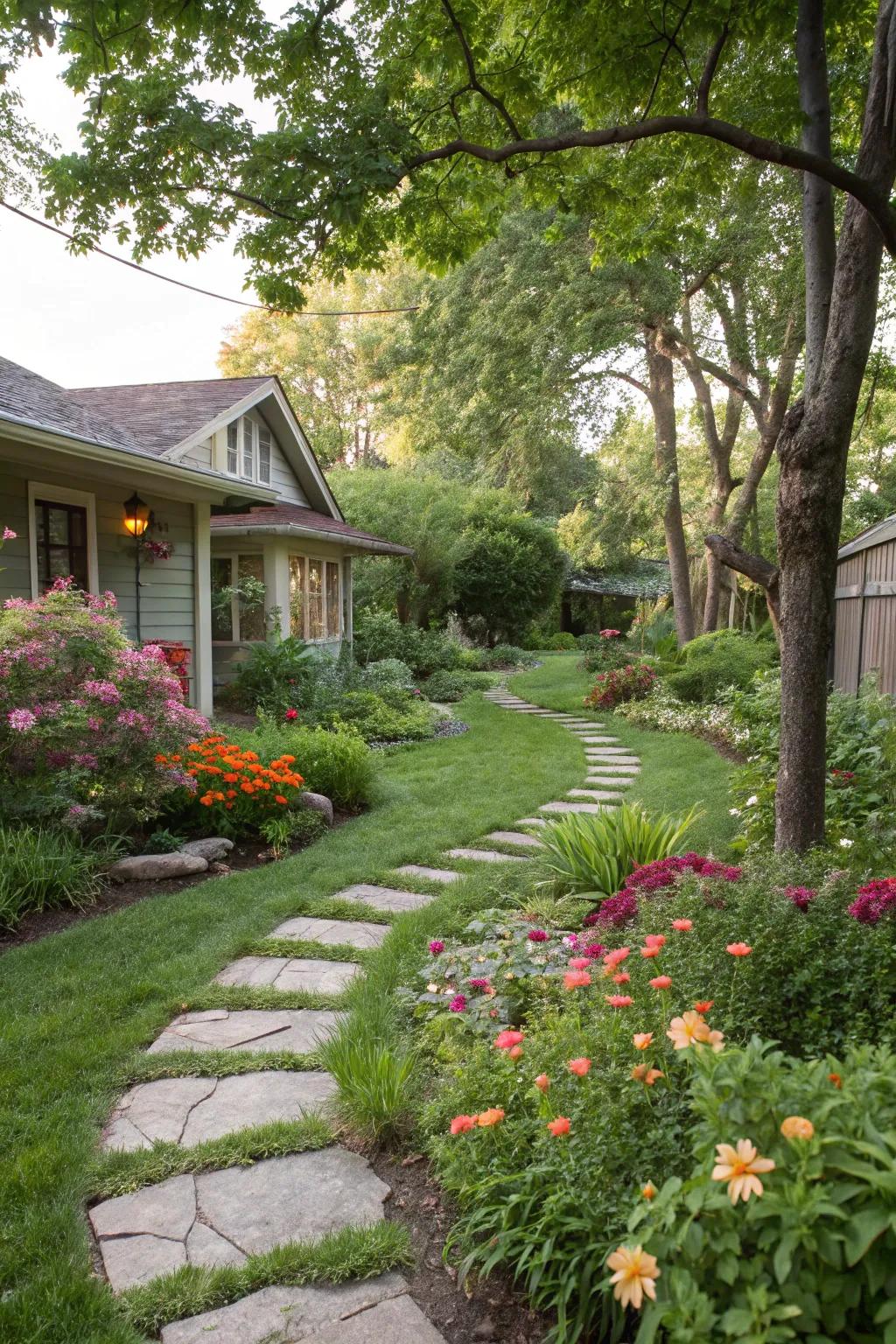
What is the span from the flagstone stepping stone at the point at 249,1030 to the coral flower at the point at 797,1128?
1.87 m

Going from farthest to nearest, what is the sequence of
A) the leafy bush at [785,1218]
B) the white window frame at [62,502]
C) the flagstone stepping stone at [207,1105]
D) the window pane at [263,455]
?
the window pane at [263,455], the white window frame at [62,502], the flagstone stepping stone at [207,1105], the leafy bush at [785,1218]

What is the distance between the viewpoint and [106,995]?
3.16m

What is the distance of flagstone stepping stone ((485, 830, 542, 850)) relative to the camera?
5.20 m

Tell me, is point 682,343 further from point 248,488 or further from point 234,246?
point 234,246

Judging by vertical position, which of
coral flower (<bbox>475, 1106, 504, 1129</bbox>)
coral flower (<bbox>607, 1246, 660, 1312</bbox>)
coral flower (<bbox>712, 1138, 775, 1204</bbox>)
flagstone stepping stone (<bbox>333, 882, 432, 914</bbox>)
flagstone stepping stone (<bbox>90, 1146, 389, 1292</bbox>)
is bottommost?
flagstone stepping stone (<bbox>333, 882, 432, 914</bbox>)

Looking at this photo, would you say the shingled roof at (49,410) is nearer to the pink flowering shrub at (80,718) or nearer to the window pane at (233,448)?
the pink flowering shrub at (80,718)

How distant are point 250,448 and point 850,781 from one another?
389 inches

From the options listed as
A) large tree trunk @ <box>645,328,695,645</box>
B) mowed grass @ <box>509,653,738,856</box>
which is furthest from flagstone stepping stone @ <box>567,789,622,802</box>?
large tree trunk @ <box>645,328,695,645</box>

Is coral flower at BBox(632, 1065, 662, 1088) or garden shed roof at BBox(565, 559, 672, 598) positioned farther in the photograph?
garden shed roof at BBox(565, 559, 672, 598)

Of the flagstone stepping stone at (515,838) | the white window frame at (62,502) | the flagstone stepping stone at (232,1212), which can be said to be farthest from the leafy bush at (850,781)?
the white window frame at (62,502)

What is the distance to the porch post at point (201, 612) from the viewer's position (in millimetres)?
8656

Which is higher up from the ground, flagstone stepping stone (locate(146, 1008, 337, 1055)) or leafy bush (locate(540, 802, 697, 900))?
leafy bush (locate(540, 802, 697, 900))

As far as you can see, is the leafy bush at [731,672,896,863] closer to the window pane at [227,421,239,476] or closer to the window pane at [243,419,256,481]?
the window pane at [227,421,239,476]

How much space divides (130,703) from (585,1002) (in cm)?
382
